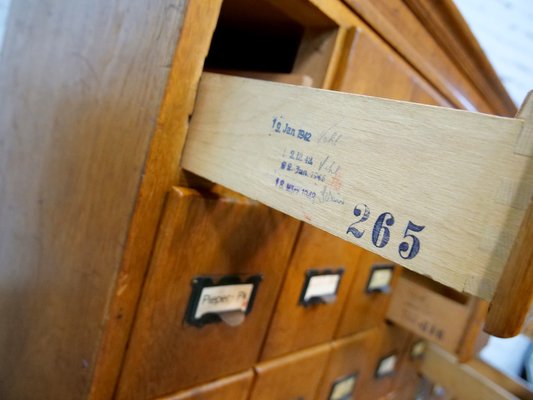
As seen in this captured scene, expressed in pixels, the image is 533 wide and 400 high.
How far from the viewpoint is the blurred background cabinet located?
44cm

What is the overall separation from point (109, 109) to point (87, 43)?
0.38ft

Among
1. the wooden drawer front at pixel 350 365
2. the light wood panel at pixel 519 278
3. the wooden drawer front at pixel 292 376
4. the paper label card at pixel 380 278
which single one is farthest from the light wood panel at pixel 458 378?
the light wood panel at pixel 519 278

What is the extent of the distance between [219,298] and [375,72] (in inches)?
17.9

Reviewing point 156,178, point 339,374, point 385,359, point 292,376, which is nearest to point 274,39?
point 156,178

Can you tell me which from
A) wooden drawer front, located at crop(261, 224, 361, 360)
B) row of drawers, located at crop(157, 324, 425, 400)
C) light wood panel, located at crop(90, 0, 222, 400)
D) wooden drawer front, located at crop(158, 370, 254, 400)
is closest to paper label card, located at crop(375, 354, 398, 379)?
row of drawers, located at crop(157, 324, 425, 400)

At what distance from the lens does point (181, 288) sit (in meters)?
0.49

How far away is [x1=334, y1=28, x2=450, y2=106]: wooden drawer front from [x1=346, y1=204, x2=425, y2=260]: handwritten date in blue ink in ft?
1.12

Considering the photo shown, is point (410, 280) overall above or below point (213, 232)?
below

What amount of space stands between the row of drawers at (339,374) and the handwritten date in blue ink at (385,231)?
41 cm

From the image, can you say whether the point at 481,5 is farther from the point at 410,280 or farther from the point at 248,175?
the point at 248,175

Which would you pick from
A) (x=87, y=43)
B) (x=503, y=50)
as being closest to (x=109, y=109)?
(x=87, y=43)

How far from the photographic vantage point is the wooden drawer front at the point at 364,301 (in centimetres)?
85

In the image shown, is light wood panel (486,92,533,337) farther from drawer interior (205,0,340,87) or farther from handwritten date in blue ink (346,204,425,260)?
drawer interior (205,0,340,87)

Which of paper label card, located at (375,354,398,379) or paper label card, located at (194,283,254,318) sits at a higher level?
paper label card, located at (194,283,254,318)
